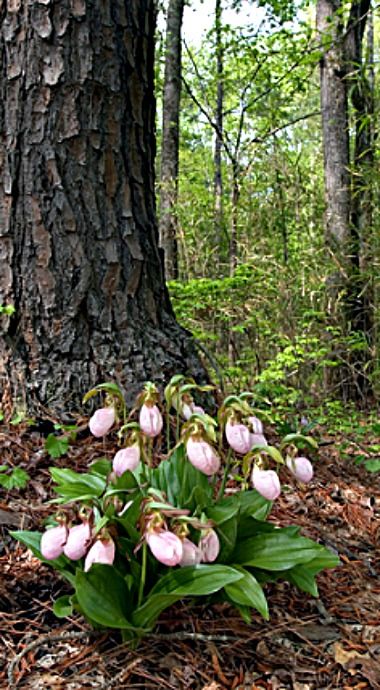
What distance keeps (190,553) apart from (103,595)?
241 millimetres

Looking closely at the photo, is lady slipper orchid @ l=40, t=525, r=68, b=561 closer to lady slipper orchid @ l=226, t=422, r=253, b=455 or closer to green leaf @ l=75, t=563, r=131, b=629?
green leaf @ l=75, t=563, r=131, b=629

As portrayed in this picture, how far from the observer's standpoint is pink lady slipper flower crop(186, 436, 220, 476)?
4.40 feet

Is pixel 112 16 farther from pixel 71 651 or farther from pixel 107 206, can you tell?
pixel 71 651

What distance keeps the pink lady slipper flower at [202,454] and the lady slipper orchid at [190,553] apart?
17 centimetres

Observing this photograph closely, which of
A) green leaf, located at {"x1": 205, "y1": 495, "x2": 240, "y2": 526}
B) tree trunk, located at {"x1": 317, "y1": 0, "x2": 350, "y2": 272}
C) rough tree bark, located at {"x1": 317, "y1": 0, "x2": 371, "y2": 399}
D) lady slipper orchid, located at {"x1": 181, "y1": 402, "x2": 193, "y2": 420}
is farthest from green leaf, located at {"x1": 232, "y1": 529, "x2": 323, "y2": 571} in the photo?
tree trunk, located at {"x1": 317, "y1": 0, "x2": 350, "y2": 272}

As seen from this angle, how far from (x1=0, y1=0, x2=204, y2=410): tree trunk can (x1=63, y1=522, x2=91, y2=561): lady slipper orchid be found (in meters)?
1.15

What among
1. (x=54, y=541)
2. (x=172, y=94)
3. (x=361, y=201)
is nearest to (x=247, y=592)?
(x=54, y=541)

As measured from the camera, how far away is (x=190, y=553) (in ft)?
4.16

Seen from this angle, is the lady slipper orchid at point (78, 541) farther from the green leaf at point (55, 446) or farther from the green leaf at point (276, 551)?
the green leaf at point (55, 446)

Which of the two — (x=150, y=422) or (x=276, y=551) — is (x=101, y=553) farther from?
(x=276, y=551)

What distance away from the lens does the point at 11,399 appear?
251 centimetres

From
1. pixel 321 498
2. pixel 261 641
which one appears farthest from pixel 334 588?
pixel 321 498

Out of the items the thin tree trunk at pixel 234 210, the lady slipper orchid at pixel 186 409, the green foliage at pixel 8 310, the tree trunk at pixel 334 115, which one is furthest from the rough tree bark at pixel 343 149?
the lady slipper orchid at pixel 186 409

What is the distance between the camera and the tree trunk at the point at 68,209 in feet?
8.00
